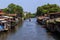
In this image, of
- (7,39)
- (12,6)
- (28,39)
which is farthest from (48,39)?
(12,6)

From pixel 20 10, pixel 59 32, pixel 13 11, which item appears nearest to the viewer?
pixel 59 32

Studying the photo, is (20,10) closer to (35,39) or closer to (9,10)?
(9,10)

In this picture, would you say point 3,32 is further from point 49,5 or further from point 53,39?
point 49,5

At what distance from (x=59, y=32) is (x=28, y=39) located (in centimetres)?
664

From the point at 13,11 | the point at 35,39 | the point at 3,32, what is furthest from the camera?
the point at 13,11

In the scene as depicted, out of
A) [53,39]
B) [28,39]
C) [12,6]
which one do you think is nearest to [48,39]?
[53,39]

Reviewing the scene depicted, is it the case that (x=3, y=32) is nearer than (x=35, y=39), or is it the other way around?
(x=35, y=39)

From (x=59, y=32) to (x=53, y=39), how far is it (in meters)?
5.52

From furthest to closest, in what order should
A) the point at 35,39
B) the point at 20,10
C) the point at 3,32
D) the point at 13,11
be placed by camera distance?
the point at 20,10 < the point at 13,11 < the point at 3,32 < the point at 35,39

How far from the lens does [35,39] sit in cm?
3897

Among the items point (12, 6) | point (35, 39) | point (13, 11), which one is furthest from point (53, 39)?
point (12, 6)

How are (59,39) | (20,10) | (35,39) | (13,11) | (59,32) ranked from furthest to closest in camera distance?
(20,10)
(13,11)
(59,32)
(35,39)
(59,39)

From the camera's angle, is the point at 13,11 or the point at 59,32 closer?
the point at 59,32

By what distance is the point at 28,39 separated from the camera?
39000mm
